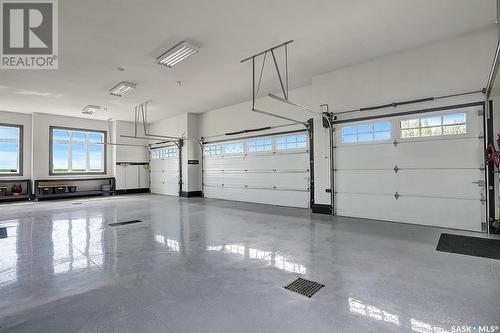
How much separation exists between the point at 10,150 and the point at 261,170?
9442 mm

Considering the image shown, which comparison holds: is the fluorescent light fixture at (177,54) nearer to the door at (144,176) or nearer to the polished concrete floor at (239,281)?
the polished concrete floor at (239,281)

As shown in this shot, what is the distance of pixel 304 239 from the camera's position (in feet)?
12.7

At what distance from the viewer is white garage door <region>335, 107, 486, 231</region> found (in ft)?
14.0

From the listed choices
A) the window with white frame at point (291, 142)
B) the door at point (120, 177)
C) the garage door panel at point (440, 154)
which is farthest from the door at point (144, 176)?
the garage door panel at point (440, 154)

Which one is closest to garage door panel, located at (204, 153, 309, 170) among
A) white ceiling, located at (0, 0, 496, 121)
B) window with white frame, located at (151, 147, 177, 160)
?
window with white frame, located at (151, 147, 177, 160)

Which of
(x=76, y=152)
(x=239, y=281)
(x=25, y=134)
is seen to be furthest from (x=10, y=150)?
(x=239, y=281)

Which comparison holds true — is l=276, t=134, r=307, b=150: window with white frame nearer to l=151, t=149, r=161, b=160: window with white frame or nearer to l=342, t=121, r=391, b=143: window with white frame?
l=342, t=121, r=391, b=143: window with white frame

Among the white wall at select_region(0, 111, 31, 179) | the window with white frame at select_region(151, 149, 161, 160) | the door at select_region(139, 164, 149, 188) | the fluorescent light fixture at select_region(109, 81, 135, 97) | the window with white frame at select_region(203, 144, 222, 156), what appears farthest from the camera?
the door at select_region(139, 164, 149, 188)

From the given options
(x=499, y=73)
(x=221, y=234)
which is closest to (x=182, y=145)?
(x=221, y=234)

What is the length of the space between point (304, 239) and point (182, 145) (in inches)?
300

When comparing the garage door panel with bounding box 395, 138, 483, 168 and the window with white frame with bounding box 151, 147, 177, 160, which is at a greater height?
the window with white frame with bounding box 151, 147, 177, 160

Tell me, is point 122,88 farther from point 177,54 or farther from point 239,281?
point 239,281

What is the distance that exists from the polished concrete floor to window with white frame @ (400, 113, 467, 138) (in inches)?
70.0

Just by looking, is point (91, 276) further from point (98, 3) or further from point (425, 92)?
point (425, 92)
